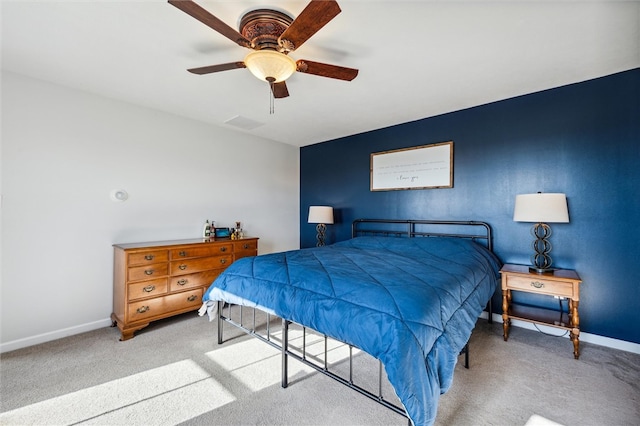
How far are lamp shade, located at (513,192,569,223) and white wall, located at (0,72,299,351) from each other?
12.5ft

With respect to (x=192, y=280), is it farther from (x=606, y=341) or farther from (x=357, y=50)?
(x=606, y=341)

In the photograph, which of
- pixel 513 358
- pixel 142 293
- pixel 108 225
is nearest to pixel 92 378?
pixel 142 293

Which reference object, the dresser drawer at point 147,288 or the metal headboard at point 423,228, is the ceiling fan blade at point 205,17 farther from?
the metal headboard at point 423,228

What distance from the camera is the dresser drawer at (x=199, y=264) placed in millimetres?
3119

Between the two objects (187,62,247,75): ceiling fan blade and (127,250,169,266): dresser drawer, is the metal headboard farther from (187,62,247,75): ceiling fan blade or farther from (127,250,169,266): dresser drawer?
(187,62,247,75): ceiling fan blade

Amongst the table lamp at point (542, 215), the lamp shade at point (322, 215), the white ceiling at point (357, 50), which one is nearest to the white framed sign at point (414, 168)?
the white ceiling at point (357, 50)

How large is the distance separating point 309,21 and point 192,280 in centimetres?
→ 292

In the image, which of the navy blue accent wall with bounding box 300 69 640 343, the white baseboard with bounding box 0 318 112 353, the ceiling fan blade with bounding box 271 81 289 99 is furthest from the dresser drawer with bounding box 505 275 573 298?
the white baseboard with bounding box 0 318 112 353

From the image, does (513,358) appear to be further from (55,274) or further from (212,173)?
(55,274)

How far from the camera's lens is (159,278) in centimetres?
299

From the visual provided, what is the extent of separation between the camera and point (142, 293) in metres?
2.88

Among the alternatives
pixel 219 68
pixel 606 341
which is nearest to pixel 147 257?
pixel 219 68

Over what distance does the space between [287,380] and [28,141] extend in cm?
323

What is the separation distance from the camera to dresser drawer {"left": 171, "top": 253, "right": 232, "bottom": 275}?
312cm
